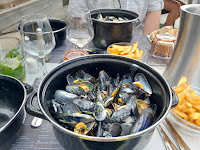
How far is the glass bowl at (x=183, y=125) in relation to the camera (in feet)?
1.88

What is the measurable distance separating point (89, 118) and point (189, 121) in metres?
0.36

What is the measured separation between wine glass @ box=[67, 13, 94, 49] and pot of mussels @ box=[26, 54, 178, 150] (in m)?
0.38

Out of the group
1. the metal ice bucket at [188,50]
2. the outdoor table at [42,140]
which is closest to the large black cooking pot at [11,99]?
the outdoor table at [42,140]

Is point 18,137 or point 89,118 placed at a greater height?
point 89,118

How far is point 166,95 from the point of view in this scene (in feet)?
1.64

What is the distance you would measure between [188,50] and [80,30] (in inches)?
23.0

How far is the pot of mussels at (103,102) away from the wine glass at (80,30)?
0.38 meters

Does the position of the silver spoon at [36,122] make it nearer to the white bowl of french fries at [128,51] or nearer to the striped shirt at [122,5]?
the white bowl of french fries at [128,51]

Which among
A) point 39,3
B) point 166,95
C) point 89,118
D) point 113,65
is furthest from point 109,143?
point 39,3

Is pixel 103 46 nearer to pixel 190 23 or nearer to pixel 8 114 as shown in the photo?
pixel 190 23

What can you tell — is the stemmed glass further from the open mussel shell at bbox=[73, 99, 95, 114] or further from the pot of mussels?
the open mussel shell at bbox=[73, 99, 95, 114]

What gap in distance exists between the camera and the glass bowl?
574 mm

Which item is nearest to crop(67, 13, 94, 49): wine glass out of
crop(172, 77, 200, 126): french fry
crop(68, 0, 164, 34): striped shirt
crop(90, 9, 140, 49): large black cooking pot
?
crop(90, 9, 140, 49): large black cooking pot

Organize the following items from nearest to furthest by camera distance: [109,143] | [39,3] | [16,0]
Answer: [109,143] → [16,0] → [39,3]
